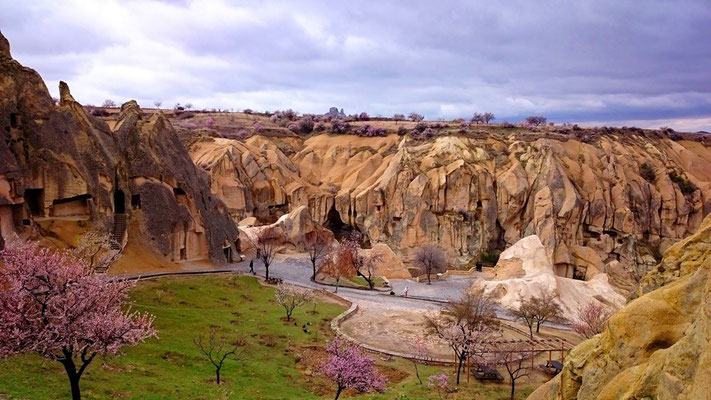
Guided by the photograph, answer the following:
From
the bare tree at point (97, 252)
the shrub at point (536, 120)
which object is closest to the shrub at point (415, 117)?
the shrub at point (536, 120)

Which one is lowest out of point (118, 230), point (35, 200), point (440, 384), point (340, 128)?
point (440, 384)

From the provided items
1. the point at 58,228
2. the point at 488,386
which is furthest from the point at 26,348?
the point at 58,228

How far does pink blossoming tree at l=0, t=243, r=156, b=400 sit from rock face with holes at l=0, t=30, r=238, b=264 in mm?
19011

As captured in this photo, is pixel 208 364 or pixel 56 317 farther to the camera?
pixel 208 364

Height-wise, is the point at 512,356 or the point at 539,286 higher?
the point at 539,286

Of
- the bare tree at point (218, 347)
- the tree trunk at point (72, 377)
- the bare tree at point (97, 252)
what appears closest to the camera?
the tree trunk at point (72, 377)

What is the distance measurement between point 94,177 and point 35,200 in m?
4.06

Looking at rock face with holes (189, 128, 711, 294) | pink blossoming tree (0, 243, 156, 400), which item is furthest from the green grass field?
rock face with holes (189, 128, 711, 294)

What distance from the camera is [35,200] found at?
120ft

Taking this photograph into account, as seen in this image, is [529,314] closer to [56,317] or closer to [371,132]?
[56,317]

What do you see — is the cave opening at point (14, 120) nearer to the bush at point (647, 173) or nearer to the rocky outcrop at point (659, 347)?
the rocky outcrop at point (659, 347)

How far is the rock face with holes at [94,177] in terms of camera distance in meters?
35.4

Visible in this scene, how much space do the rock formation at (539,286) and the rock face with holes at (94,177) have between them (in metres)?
24.9

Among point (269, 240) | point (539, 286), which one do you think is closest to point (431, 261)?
point (539, 286)
